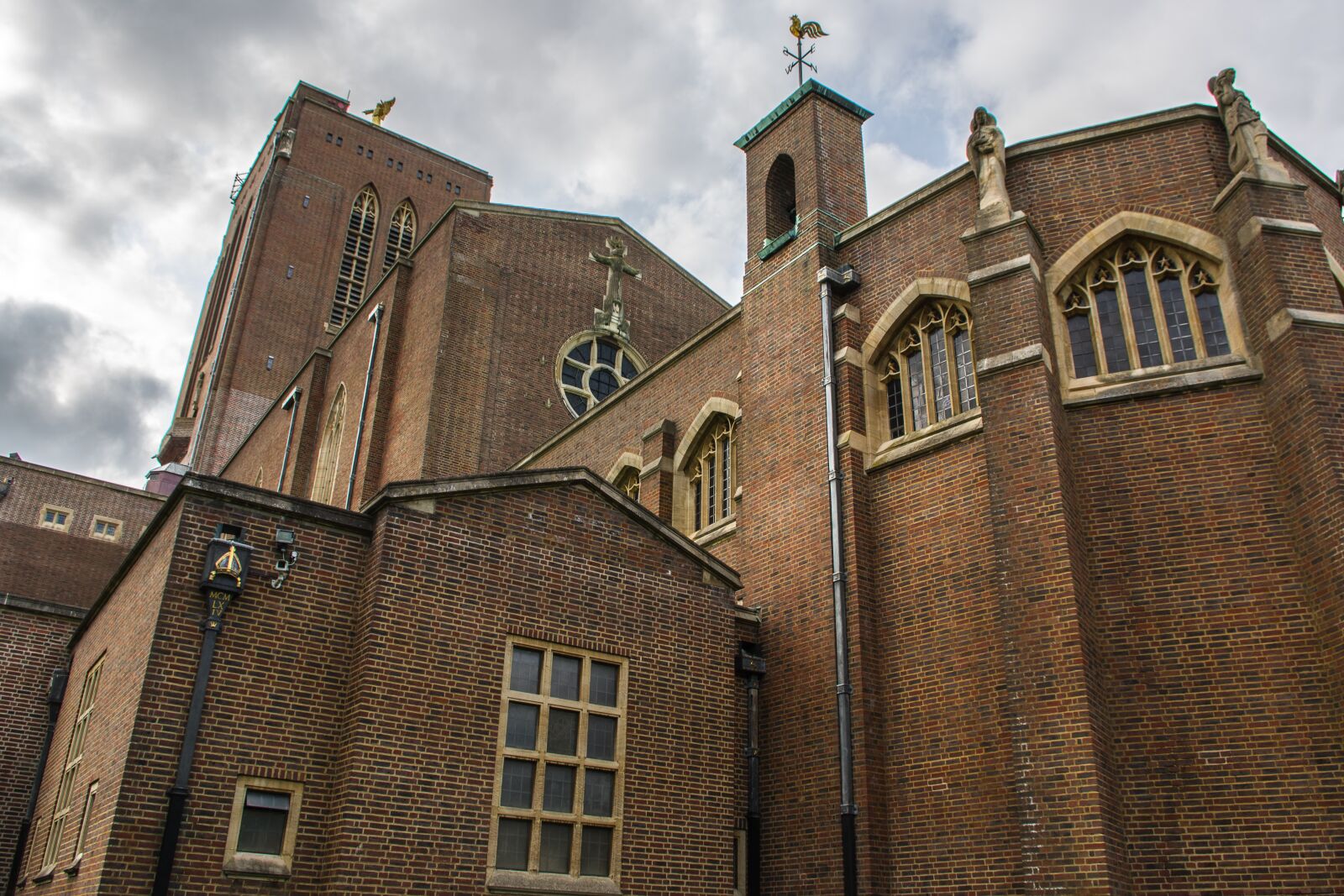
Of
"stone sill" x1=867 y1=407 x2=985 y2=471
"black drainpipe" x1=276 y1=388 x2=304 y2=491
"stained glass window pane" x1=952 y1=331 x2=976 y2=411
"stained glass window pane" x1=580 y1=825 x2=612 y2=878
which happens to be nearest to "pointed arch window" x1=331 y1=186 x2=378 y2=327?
"black drainpipe" x1=276 y1=388 x2=304 y2=491

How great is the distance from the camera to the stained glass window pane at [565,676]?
42.8ft

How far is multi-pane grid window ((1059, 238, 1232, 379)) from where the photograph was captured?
13836mm

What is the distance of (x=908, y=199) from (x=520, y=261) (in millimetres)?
15157

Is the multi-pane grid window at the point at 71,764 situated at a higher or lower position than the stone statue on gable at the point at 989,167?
lower

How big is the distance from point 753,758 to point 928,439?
4.89m

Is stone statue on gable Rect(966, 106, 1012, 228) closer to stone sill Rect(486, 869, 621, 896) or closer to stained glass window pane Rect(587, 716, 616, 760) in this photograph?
stained glass window pane Rect(587, 716, 616, 760)

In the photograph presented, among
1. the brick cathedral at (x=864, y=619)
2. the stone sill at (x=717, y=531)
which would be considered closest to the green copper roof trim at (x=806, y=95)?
the brick cathedral at (x=864, y=619)

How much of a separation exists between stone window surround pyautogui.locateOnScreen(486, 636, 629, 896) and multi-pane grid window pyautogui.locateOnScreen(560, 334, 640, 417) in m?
16.4

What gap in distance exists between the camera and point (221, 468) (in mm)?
46688

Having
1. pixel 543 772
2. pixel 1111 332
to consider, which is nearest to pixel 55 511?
pixel 543 772

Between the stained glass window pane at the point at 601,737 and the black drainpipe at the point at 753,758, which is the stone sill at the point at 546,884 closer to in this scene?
the stained glass window pane at the point at 601,737

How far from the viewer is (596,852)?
12.6 m

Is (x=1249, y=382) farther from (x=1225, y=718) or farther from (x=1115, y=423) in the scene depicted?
(x=1225, y=718)

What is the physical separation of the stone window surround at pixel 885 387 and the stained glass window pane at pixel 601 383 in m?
14.4
